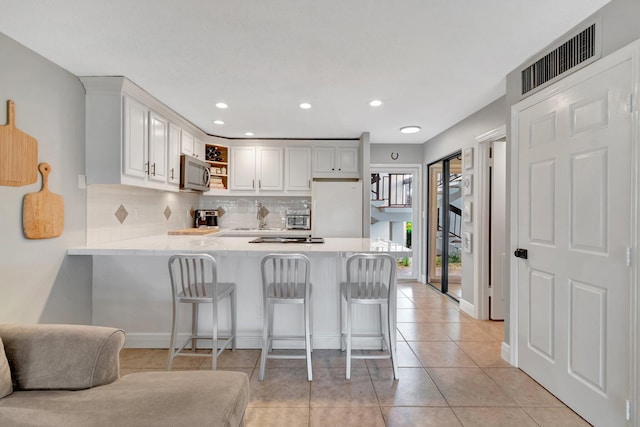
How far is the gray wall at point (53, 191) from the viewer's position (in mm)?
2115

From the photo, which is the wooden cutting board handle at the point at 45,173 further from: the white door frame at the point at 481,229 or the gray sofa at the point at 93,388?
the white door frame at the point at 481,229

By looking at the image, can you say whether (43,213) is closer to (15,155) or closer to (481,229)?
(15,155)

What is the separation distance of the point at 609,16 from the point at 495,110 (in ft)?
5.09

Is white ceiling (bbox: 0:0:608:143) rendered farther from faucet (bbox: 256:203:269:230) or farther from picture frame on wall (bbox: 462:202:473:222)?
faucet (bbox: 256:203:269:230)

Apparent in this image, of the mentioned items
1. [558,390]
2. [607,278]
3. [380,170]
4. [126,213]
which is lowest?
[558,390]

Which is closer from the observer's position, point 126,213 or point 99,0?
point 99,0

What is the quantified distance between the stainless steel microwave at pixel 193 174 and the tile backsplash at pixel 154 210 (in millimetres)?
383

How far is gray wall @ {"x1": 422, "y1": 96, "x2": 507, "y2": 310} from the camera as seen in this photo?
3268mm

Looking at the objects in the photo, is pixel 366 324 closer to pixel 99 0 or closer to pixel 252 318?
pixel 252 318

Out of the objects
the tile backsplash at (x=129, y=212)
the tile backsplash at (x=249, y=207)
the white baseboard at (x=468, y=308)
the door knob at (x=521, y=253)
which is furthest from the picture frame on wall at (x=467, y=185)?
the tile backsplash at (x=129, y=212)

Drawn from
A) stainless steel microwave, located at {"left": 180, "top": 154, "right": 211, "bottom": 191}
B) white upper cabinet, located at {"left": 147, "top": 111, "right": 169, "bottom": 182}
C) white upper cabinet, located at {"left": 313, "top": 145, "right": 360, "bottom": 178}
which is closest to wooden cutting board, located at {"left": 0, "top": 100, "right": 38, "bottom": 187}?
white upper cabinet, located at {"left": 147, "top": 111, "right": 169, "bottom": 182}

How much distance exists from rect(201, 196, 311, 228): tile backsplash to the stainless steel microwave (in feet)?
2.36

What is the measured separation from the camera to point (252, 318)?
9.41 feet

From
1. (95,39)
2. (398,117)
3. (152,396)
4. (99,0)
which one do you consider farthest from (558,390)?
(95,39)
